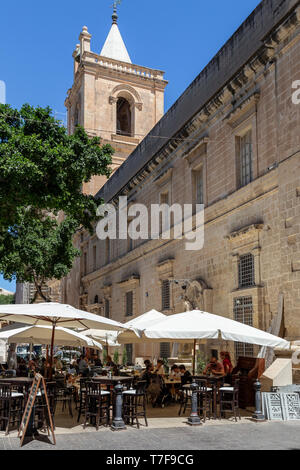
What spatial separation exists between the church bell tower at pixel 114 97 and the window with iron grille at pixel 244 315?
24.8 m

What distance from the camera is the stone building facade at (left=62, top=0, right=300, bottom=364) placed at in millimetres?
13305

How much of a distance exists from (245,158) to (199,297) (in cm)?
500

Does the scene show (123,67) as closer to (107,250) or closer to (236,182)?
(107,250)

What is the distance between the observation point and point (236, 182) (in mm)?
16297

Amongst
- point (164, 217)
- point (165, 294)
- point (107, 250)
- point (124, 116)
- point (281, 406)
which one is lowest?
point (281, 406)

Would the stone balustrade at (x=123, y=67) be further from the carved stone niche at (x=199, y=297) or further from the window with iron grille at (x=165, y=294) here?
the carved stone niche at (x=199, y=297)

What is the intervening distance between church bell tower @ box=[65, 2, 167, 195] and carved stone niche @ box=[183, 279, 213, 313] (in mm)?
21449

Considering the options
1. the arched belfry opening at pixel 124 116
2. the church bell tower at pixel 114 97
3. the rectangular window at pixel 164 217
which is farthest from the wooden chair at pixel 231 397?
the arched belfry opening at pixel 124 116

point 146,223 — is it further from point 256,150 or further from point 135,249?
point 256,150

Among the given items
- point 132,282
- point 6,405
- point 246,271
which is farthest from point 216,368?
point 132,282
